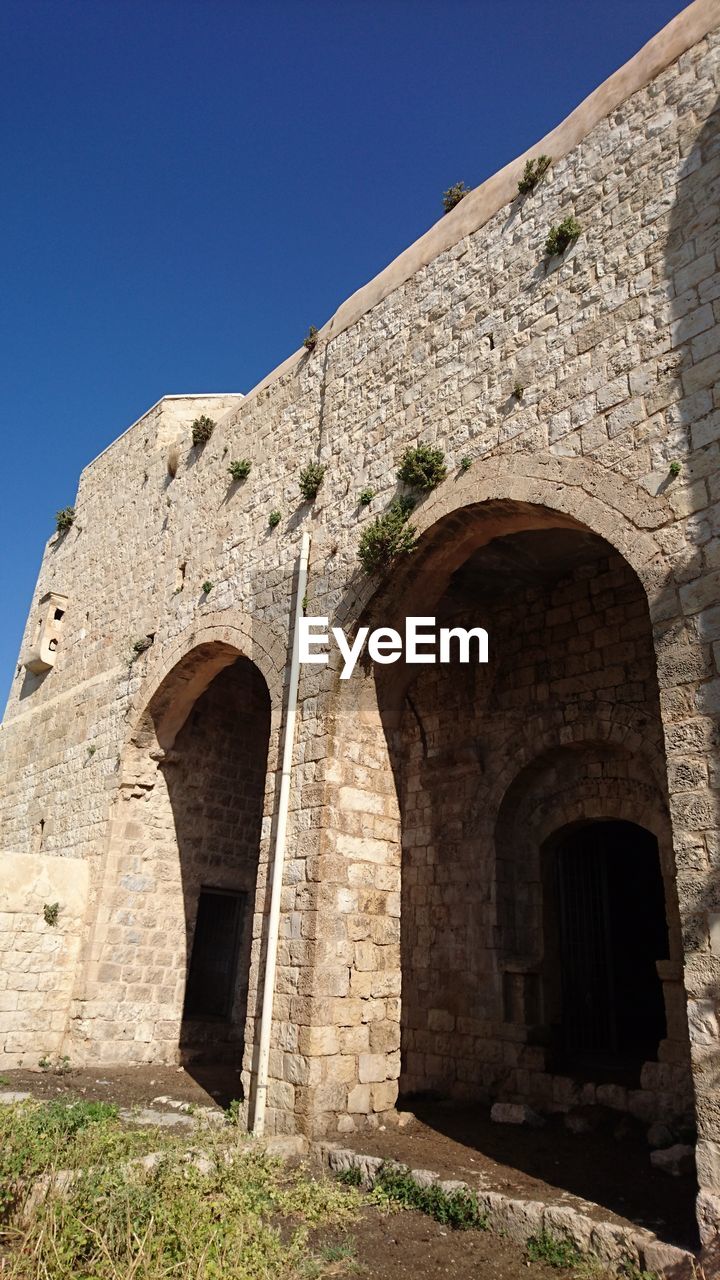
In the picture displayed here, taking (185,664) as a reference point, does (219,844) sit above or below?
below

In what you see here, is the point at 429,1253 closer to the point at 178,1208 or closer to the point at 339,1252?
the point at 339,1252

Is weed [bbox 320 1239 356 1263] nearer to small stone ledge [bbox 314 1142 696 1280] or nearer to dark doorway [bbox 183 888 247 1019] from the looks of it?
small stone ledge [bbox 314 1142 696 1280]

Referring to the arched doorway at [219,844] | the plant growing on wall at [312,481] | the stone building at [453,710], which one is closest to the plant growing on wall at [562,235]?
the stone building at [453,710]

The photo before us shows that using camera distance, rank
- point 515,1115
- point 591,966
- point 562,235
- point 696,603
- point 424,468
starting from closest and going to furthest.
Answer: point 696,603 → point 562,235 → point 424,468 → point 515,1115 → point 591,966

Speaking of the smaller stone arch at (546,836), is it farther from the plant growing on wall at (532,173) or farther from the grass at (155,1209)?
the plant growing on wall at (532,173)

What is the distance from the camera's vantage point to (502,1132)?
642cm

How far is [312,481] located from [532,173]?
10.4 feet

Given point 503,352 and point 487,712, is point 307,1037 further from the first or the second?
point 503,352

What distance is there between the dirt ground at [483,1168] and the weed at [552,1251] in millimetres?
78

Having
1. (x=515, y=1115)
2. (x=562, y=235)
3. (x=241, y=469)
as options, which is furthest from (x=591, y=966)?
(x=562, y=235)

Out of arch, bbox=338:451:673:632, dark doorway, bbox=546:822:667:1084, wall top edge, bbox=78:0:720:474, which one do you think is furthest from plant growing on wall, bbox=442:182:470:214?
dark doorway, bbox=546:822:667:1084

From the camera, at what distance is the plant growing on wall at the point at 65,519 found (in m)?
13.9

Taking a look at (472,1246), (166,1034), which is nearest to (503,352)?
(472,1246)

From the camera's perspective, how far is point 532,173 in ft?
22.1
